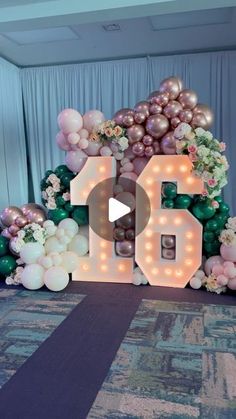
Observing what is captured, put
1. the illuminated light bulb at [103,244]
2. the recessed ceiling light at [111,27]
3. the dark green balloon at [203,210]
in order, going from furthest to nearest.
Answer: the recessed ceiling light at [111,27] → the illuminated light bulb at [103,244] → the dark green balloon at [203,210]

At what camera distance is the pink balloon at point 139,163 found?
2.93 meters

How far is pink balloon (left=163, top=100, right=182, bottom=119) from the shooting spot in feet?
9.08

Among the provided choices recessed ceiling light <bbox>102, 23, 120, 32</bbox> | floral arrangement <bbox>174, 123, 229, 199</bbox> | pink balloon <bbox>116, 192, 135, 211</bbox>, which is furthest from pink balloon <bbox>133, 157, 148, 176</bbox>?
recessed ceiling light <bbox>102, 23, 120, 32</bbox>

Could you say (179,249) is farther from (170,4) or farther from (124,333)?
(170,4)

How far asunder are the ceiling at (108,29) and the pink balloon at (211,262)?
226cm

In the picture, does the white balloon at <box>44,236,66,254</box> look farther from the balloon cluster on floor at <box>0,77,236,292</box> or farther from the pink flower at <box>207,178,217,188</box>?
the pink flower at <box>207,178,217,188</box>

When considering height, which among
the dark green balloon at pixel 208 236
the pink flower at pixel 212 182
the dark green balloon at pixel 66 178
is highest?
the dark green balloon at pixel 66 178

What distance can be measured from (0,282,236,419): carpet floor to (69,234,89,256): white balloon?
0.36 metres

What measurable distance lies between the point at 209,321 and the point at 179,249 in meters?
0.68

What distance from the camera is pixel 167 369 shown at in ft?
5.55

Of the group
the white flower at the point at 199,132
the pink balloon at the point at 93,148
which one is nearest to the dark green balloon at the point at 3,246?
the pink balloon at the point at 93,148

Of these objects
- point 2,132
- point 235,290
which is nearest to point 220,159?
point 235,290

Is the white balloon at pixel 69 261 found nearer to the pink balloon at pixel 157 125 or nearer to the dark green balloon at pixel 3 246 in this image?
the dark green balloon at pixel 3 246

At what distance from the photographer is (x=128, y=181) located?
291cm
